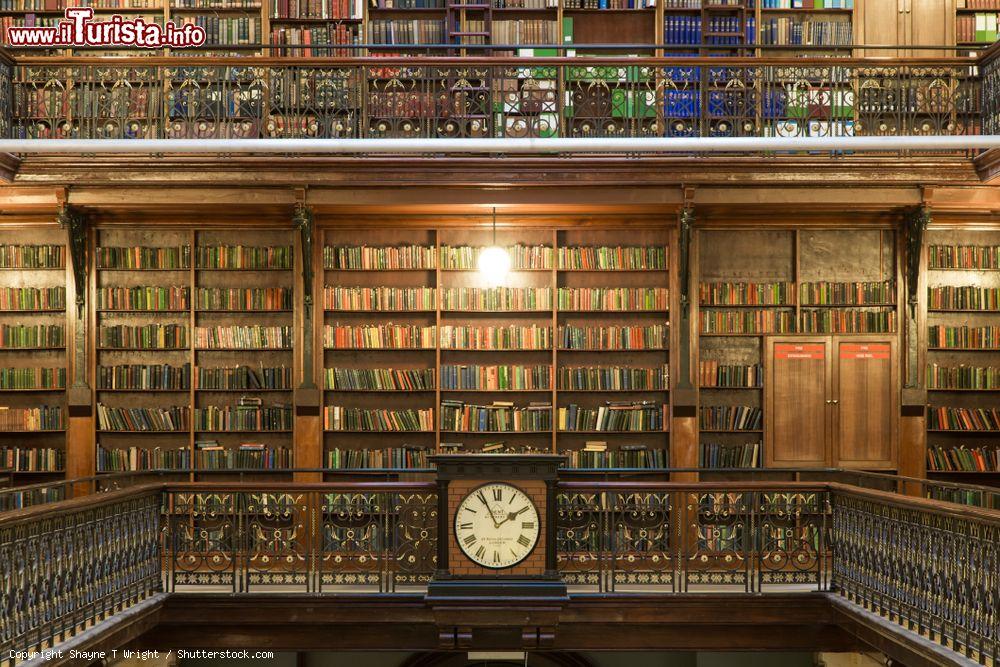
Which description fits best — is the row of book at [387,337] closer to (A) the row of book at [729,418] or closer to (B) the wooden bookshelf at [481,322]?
(B) the wooden bookshelf at [481,322]

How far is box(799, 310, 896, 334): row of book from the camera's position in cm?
840

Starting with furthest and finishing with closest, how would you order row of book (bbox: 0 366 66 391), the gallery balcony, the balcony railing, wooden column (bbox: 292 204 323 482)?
row of book (bbox: 0 366 66 391) → wooden column (bbox: 292 204 323 482) → the gallery balcony → the balcony railing

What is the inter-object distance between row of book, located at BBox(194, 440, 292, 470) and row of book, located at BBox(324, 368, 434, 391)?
0.68 meters

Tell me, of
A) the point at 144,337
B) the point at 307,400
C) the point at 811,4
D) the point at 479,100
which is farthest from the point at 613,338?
the point at 144,337

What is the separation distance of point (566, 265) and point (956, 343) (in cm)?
310

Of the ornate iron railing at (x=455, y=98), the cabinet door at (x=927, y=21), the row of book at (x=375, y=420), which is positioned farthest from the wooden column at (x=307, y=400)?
the cabinet door at (x=927, y=21)

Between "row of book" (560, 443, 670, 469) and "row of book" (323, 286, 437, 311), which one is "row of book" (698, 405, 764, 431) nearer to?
"row of book" (560, 443, 670, 469)

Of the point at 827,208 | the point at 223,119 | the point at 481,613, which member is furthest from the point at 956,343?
the point at 223,119

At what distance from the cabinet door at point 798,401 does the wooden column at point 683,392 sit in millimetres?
629

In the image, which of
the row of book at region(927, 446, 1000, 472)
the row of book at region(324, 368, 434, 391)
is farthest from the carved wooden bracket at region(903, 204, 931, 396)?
the row of book at region(324, 368, 434, 391)

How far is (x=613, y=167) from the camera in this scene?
7.82 metres

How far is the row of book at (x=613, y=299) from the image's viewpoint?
838 cm

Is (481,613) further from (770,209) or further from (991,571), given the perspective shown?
(770,209)

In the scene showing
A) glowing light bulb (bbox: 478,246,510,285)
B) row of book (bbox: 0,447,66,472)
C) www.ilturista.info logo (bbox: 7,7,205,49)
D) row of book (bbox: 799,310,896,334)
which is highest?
www.ilturista.info logo (bbox: 7,7,205,49)
